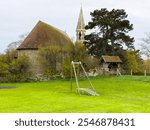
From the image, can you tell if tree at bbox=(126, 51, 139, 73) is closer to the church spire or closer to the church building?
the church building

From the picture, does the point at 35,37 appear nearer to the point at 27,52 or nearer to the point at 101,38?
the point at 27,52

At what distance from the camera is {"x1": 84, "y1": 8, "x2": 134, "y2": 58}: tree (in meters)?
63.5

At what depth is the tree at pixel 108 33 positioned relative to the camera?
63500 mm

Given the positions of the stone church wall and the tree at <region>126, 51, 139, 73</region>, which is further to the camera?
the tree at <region>126, 51, 139, 73</region>

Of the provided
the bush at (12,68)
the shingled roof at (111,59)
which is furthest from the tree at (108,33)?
the bush at (12,68)

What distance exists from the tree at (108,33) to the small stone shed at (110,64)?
5.10 ft

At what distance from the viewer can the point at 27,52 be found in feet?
202

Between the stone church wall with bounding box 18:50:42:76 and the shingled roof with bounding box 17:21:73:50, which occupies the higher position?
the shingled roof with bounding box 17:21:73:50

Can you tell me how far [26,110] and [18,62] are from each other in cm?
3871

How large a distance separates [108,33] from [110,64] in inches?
212

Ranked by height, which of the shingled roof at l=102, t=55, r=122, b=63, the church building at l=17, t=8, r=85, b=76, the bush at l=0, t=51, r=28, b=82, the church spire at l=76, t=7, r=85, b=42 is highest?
the church spire at l=76, t=7, r=85, b=42

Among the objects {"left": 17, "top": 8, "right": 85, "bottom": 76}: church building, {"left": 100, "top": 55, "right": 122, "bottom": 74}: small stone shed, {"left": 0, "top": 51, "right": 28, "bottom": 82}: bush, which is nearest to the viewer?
{"left": 0, "top": 51, "right": 28, "bottom": 82}: bush

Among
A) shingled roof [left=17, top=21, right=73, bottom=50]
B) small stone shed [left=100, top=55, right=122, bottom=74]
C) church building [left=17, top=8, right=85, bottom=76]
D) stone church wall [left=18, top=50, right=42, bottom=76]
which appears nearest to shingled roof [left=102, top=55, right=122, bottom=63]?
small stone shed [left=100, top=55, right=122, bottom=74]

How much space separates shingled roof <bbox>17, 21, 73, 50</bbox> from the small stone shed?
718 cm
